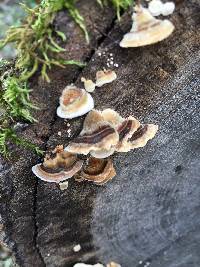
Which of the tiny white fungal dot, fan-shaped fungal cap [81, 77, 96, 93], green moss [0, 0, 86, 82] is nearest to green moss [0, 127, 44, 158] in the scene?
green moss [0, 0, 86, 82]

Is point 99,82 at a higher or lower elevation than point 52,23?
lower

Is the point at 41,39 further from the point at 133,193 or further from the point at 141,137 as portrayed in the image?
the point at 133,193

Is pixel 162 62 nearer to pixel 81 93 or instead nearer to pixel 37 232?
pixel 81 93

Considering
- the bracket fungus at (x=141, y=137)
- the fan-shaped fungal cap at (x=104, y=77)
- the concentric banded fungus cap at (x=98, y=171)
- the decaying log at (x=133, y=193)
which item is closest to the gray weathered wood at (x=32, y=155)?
the decaying log at (x=133, y=193)

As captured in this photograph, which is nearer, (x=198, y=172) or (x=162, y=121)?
(x=162, y=121)

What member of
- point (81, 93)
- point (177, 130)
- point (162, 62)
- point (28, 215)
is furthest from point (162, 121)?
point (28, 215)

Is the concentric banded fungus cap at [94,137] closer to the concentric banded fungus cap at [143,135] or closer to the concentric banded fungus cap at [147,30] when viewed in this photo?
the concentric banded fungus cap at [143,135]

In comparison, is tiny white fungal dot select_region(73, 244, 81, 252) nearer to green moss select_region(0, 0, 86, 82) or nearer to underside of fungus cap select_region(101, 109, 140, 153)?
underside of fungus cap select_region(101, 109, 140, 153)
